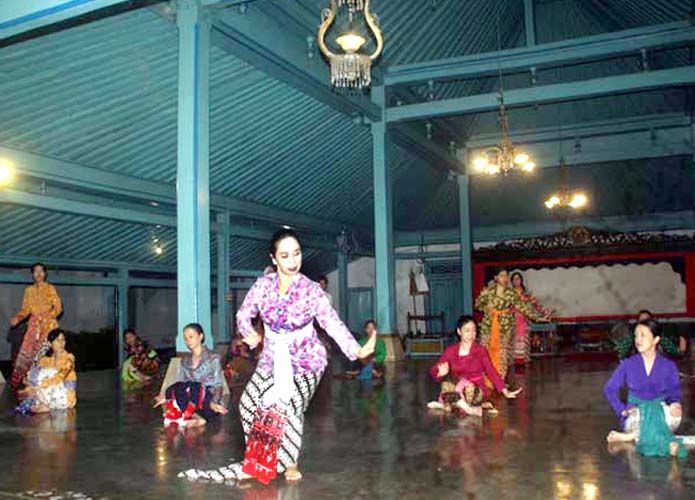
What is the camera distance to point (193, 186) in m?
6.94

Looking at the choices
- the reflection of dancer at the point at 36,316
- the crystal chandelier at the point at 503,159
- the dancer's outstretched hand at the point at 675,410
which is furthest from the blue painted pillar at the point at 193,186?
the crystal chandelier at the point at 503,159

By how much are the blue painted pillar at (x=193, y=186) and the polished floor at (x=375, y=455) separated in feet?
3.51

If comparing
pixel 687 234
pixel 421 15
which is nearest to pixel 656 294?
pixel 687 234

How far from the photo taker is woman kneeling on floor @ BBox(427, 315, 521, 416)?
19.3 feet

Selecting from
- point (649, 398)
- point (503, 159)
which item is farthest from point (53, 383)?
point (503, 159)

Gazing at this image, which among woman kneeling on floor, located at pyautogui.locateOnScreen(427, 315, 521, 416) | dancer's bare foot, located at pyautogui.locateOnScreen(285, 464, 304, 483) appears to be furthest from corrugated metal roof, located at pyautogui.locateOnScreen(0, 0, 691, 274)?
dancer's bare foot, located at pyautogui.locateOnScreen(285, 464, 304, 483)

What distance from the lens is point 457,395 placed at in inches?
235

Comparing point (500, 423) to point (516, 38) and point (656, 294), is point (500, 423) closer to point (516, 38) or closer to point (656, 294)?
point (516, 38)

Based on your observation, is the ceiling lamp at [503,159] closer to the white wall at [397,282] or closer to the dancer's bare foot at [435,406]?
the dancer's bare foot at [435,406]

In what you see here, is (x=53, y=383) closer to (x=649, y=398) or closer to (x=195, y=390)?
(x=195, y=390)

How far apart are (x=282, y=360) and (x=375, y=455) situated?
994mm

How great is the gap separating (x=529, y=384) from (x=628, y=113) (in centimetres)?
977

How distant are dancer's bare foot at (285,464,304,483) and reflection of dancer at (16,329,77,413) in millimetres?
3915

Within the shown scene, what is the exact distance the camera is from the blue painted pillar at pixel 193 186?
689cm
